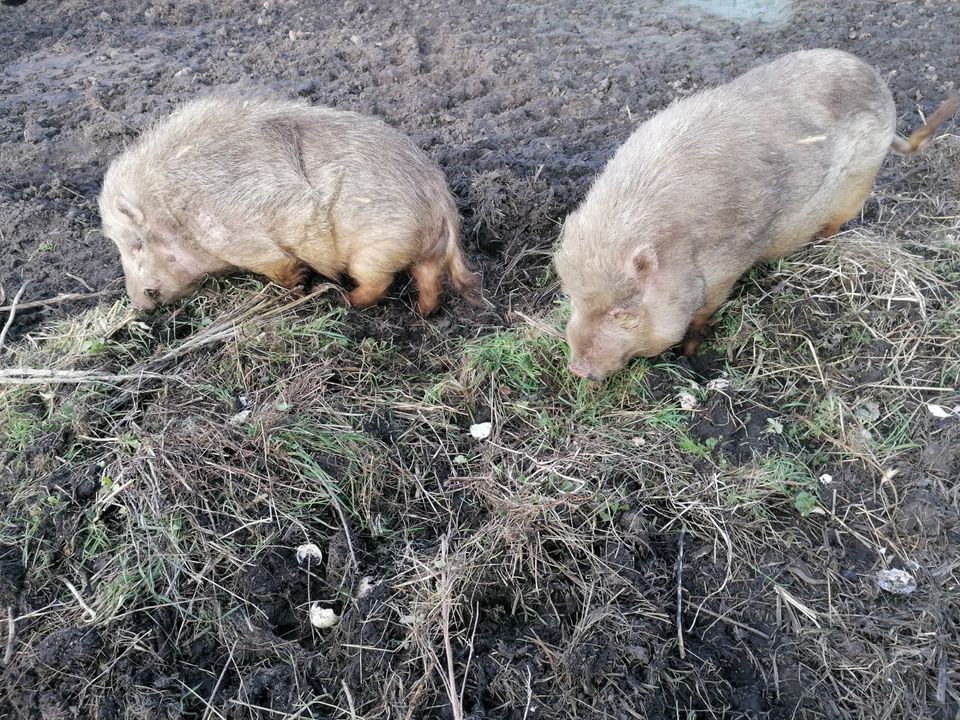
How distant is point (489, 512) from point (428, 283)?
172 centimetres

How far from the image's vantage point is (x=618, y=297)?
3746 mm

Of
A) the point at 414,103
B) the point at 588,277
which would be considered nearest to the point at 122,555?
the point at 588,277

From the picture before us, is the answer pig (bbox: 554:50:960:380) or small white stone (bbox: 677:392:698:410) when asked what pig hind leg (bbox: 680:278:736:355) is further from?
small white stone (bbox: 677:392:698:410)

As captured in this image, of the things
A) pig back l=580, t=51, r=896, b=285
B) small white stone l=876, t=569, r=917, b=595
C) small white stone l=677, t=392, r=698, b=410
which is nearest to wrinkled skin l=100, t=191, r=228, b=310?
pig back l=580, t=51, r=896, b=285

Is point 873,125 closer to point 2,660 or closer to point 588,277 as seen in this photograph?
point 588,277

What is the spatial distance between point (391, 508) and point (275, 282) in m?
1.86

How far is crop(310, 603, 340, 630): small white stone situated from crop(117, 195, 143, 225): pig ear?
273 cm

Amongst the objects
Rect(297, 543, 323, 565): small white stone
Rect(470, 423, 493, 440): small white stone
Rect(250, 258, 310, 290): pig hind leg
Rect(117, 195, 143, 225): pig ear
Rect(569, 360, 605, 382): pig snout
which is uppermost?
Rect(117, 195, 143, 225): pig ear

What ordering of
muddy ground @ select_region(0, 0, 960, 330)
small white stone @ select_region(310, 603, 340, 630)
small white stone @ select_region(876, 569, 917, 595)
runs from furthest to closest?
muddy ground @ select_region(0, 0, 960, 330)
small white stone @ select_region(876, 569, 917, 595)
small white stone @ select_region(310, 603, 340, 630)

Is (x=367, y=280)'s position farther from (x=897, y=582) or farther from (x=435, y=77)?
(x=897, y=582)

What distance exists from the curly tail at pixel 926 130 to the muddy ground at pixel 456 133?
17.4 inches

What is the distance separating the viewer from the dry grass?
9.07ft

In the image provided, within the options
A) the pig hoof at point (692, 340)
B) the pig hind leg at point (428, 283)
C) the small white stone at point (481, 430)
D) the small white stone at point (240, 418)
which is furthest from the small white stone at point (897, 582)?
the small white stone at point (240, 418)

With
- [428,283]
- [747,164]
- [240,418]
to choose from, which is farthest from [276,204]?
[747,164]
